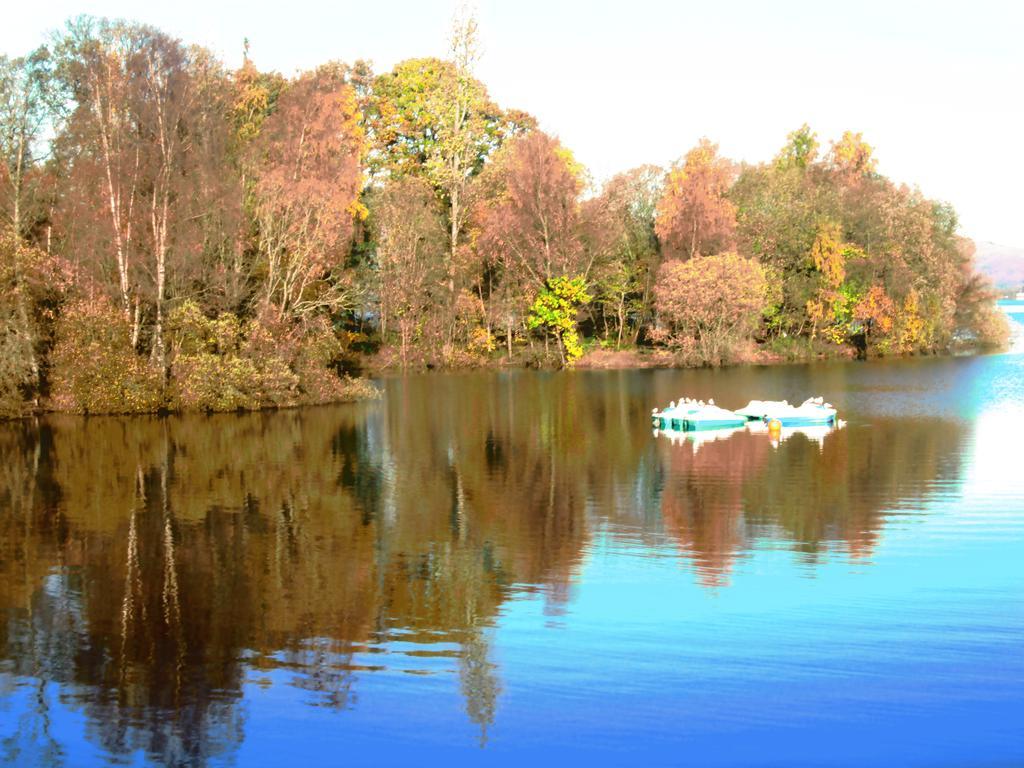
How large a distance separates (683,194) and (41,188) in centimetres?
4263

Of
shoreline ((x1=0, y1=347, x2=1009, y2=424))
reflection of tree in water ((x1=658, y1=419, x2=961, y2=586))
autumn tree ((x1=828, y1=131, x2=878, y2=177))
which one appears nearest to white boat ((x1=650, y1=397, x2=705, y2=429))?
reflection of tree in water ((x1=658, y1=419, x2=961, y2=586))

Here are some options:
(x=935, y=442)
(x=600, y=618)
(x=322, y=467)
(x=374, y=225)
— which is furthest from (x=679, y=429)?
(x=374, y=225)

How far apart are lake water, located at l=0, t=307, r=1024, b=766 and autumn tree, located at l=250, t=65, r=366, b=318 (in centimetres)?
1799

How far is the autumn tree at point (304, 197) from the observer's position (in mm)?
45594

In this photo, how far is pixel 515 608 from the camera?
536 inches

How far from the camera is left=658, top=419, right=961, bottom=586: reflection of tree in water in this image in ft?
58.1

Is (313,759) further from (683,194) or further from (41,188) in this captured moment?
(683,194)

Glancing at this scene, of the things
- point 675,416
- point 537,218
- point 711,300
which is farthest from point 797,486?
point 537,218

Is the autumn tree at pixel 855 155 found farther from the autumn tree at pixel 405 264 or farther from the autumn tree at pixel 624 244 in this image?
the autumn tree at pixel 405 264

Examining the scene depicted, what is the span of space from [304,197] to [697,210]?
3391 centimetres

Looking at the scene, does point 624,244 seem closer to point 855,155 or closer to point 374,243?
point 374,243

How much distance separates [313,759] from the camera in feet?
30.7

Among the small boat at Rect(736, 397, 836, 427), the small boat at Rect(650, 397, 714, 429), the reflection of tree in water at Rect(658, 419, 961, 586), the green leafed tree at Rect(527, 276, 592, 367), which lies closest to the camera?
the reflection of tree in water at Rect(658, 419, 961, 586)

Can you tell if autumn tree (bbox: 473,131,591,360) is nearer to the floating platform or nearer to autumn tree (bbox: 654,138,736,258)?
autumn tree (bbox: 654,138,736,258)
